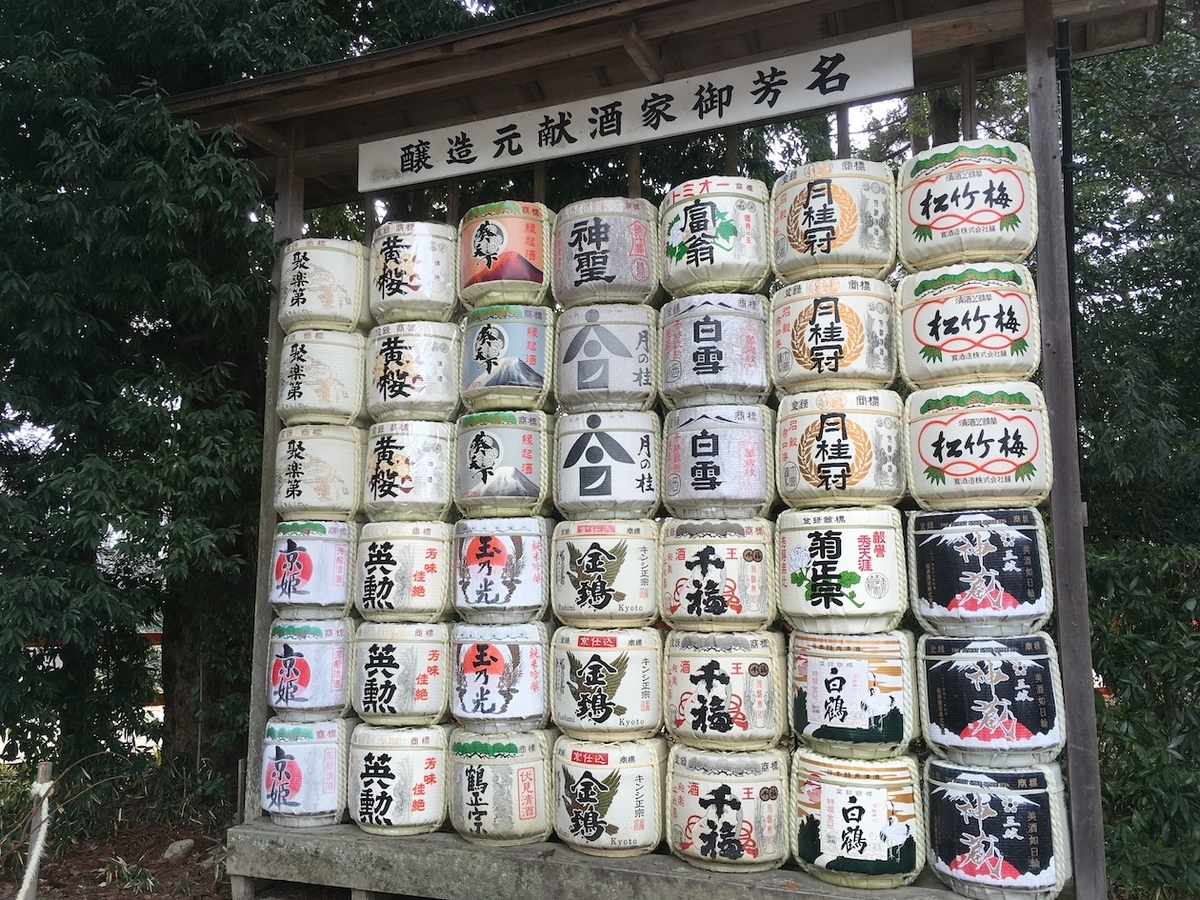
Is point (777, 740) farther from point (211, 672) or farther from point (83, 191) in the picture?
point (83, 191)

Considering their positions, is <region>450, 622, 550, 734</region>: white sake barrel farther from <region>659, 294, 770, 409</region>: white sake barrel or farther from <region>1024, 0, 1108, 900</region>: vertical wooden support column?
<region>1024, 0, 1108, 900</region>: vertical wooden support column

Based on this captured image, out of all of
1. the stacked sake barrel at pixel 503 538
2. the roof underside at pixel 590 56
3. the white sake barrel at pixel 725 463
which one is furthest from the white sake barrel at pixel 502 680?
the roof underside at pixel 590 56

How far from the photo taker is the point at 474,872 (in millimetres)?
4375

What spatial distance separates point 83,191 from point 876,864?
569cm

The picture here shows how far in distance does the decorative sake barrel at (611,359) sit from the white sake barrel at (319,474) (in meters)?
1.38

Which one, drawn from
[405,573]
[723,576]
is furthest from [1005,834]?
[405,573]

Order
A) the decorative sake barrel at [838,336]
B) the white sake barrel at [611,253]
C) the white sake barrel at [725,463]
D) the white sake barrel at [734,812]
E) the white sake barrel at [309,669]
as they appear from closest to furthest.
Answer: the white sake barrel at [734,812] < the decorative sake barrel at [838,336] < the white sake barrel at [725,463] < the white sake barrel at [611,253] < the white sake barrel at [309,669]

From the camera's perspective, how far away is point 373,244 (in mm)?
5289

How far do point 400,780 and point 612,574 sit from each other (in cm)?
161

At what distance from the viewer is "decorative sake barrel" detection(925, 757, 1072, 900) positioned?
3.64 metres

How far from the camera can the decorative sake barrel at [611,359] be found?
456 cm

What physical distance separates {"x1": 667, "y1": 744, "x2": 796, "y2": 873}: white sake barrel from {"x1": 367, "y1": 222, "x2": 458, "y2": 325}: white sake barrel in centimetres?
291

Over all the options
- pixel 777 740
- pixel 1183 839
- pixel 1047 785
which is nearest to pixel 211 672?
pixel 777 740

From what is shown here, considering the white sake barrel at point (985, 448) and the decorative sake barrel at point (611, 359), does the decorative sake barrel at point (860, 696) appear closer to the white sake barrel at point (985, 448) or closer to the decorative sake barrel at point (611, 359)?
the white sake barrel at point (985, 448)
